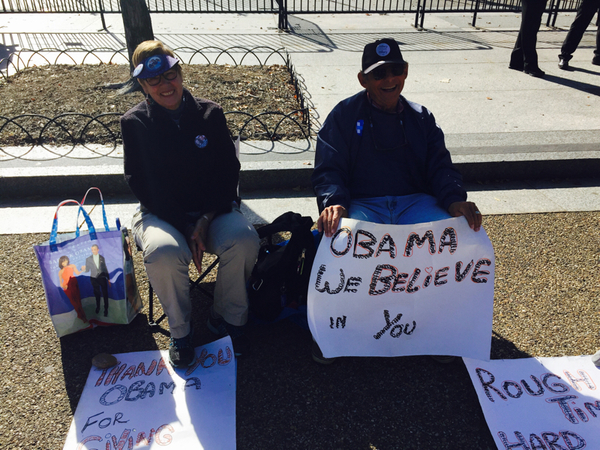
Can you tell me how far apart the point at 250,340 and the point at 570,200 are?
10.9 ft

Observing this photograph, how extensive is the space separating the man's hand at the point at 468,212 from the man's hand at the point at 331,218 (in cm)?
62

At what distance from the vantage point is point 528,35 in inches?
273

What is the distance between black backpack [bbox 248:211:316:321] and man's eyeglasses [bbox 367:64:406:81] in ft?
3.04

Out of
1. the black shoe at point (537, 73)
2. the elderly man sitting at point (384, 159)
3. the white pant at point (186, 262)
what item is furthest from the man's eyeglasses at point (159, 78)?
the black shoe at point (537, 73)

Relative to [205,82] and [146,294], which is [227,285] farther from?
[205,82]

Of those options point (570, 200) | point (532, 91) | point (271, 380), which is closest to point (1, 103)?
point (271, 380)

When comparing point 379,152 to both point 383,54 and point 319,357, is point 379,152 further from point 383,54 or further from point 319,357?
point 319,357

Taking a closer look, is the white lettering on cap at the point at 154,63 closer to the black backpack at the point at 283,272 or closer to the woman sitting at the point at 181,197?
the woman sitting at the point at 181,197

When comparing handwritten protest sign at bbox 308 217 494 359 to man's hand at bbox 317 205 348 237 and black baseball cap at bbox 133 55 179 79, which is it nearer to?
man's hand at bbox 317 205 348 237

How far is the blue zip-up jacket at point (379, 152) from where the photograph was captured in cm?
277

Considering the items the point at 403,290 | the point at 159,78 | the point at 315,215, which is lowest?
the point at 315,215

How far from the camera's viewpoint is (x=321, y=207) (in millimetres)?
2766

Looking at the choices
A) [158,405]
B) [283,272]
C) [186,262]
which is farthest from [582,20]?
[158,405]

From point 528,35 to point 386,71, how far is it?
5508 mm
